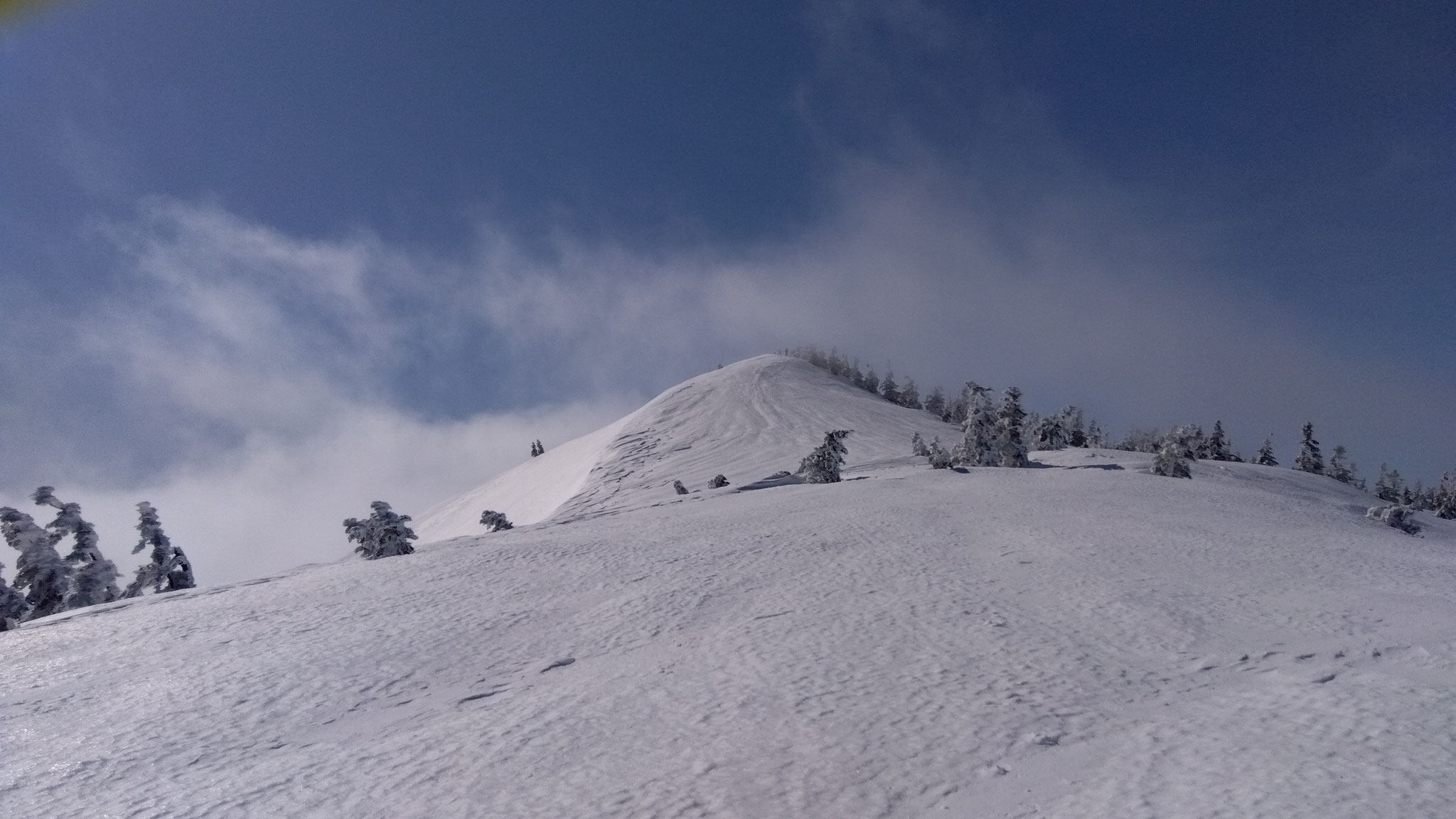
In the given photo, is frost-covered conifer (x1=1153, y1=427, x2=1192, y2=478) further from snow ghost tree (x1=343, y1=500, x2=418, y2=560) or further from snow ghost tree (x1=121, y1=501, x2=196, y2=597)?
snow ghost tree (x1=121, y1=501, x2=196, y2=597)

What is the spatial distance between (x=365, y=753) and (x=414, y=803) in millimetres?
1267

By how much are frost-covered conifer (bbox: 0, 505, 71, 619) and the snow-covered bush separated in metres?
34.9

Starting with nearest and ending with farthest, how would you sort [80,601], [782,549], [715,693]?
1. [715,693]
2. [782,549]
3. [80,601]

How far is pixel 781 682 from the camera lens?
816cm

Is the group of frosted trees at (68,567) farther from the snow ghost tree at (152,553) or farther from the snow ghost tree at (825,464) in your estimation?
the snow ghost tree at (825,464)

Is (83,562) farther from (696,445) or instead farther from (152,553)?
(696,445)

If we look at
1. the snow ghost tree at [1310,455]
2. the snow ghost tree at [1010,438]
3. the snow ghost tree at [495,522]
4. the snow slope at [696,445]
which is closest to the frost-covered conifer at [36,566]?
the snow ghost tree at [495,522]

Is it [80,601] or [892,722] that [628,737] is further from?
[80,601]

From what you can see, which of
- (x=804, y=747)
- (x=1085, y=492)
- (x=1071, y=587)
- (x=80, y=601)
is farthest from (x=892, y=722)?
(x=80, y=601)

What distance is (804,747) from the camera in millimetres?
6715

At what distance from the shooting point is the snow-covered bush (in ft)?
70.7

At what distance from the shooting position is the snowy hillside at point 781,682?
612 cm

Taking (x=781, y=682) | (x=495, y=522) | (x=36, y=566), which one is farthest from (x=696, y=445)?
(x=781, y=682)

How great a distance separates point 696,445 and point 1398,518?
32.2 metres
